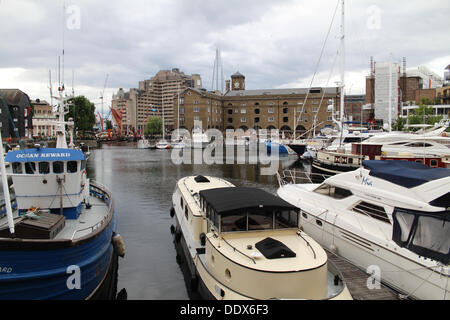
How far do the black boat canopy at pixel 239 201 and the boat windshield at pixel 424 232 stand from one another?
156 inches

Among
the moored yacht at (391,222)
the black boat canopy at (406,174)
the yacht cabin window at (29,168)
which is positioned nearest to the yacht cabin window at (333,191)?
the moored yacht at (391,222)

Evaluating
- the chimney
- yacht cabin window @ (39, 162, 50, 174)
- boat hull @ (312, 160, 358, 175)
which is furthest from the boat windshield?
the chimney

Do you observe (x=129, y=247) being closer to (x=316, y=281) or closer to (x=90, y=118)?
(x=316, y=281)

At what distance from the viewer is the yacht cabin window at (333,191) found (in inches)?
664

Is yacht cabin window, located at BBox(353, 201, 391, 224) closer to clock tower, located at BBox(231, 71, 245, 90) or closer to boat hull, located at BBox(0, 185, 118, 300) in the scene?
boat hull, located at BBox(0, 185, 118, 300)

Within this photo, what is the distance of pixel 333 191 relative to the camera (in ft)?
58.2

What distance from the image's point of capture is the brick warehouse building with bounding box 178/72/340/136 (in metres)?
120

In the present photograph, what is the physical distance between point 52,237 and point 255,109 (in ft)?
397

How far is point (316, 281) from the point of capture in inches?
356

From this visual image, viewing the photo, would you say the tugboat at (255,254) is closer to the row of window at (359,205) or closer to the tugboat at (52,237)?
the tugboat at (52,237)

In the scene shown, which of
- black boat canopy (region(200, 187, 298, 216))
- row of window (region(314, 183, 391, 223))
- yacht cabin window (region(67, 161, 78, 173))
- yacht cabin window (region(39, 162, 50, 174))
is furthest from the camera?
yacht cabin window (region(67, 161, 78, 173))

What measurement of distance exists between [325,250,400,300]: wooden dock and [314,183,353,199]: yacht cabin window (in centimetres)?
416

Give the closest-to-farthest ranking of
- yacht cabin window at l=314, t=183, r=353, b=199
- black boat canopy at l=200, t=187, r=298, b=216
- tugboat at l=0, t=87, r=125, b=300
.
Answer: tugboat at l=0, t=87, r=125, b=300 < black boat canopy at l=200, t=187, r=298, b=216 < yacht cabin window at l=314, t=183, r=353, b=199
